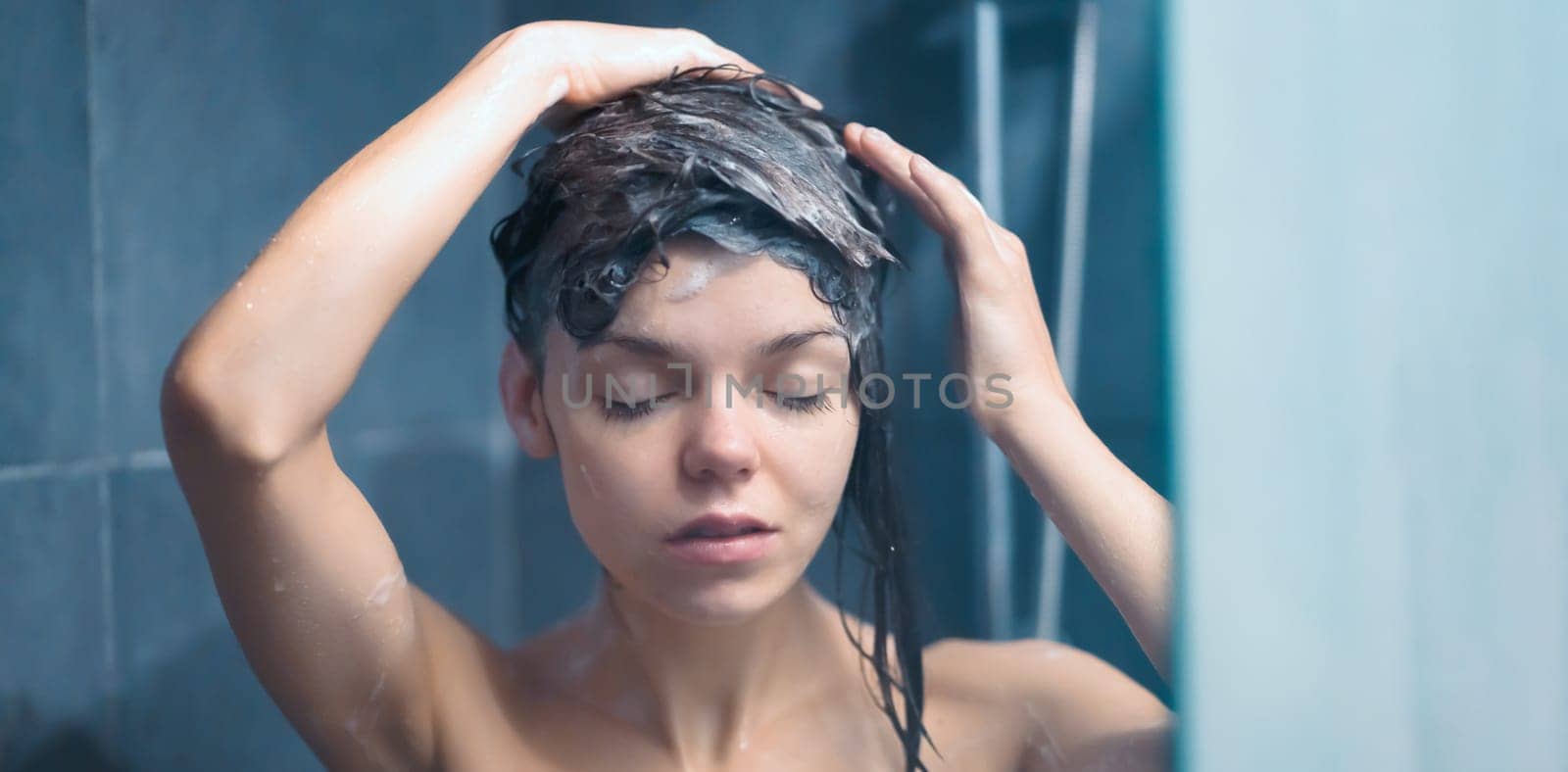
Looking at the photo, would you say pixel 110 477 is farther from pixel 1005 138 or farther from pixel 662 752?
pixel 1005 138

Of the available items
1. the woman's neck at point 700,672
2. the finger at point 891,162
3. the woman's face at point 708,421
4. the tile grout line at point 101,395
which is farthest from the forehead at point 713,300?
the tile grout line at point 101,395

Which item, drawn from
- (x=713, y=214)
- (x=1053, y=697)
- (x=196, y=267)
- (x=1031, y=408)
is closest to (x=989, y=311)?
(x=1031, y=408)

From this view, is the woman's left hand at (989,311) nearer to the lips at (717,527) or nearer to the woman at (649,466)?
the woman at (649,466)

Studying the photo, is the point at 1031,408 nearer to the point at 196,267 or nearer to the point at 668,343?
the point at 668,343

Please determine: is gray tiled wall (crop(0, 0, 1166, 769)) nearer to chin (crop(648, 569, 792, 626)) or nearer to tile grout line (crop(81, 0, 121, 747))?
tile grout line (crop(81, 0, 121, 747))

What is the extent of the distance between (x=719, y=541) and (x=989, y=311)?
199mm

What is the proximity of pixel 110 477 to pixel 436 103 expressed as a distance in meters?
0.34

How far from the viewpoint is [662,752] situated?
0.71 m

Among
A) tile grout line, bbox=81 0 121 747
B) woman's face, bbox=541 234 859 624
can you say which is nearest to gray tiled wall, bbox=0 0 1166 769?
tile grout line, bbox=81 0 121 747

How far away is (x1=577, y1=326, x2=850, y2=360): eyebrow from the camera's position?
0.59 meters

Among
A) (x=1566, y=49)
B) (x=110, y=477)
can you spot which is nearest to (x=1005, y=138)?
(x=1566, y=49)

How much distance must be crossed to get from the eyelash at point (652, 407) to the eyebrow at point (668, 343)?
0.08 feet

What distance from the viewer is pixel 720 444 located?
1.88 ft

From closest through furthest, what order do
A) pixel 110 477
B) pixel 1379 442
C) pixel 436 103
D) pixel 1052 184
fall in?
pixel 1379 442
pixel 436 103
pixel 110 477
pixel 1052 184
